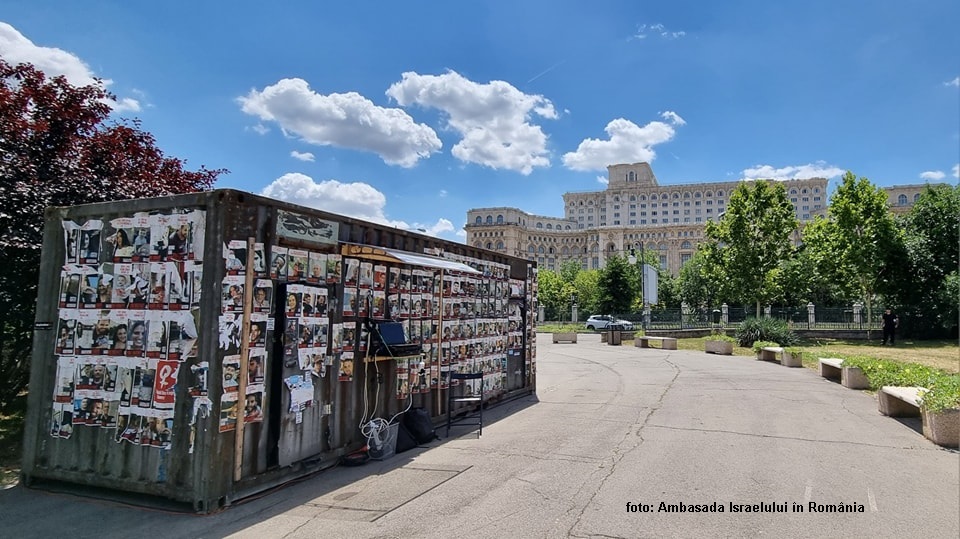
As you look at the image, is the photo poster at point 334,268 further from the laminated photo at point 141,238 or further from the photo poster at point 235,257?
the laminated photo at point 141,238

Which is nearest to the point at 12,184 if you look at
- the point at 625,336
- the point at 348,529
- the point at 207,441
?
the point at 207,441

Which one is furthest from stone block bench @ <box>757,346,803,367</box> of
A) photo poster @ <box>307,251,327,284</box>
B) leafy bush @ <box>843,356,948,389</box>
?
photo poster @ <box>307,251,327,284</box>

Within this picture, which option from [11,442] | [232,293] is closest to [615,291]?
[11,442]

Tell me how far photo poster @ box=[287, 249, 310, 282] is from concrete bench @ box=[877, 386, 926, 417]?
9.71 meters

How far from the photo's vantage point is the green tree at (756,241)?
3512 centimetres

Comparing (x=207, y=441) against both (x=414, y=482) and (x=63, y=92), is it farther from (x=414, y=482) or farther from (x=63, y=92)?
(x=63, y=92)

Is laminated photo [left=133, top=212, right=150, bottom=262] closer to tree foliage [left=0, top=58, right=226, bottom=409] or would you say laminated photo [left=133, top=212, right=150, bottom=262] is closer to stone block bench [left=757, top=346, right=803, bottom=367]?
tree foliage [left=0, top=58, right=226, bottom=409]

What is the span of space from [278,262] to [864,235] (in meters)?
36.0

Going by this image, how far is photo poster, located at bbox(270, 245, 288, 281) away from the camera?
228 inches

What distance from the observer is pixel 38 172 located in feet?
24.9

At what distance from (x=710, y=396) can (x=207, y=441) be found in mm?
10453

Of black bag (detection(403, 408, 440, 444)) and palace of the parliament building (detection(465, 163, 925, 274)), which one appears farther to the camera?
palace of the parliament building (detection(465, 163, 925, 274))

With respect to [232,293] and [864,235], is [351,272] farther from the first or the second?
[864,235]

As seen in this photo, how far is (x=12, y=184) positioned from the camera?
7.14 metres
